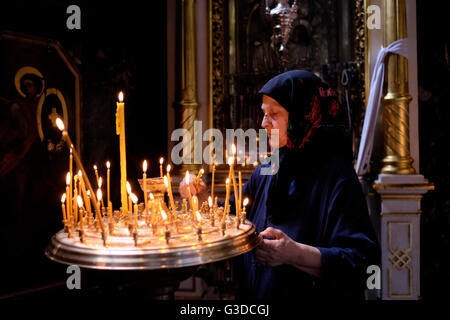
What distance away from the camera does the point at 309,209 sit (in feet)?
6.08

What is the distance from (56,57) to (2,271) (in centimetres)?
170

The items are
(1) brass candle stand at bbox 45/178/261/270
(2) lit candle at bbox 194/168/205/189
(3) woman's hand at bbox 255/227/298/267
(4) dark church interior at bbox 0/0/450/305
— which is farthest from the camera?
(4) dark church interior at bbox 0/0/450/305

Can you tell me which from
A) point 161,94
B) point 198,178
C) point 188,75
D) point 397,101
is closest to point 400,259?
point 397,101

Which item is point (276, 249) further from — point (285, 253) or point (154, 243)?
point (154, 243)

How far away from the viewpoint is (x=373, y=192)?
3646 millimetres

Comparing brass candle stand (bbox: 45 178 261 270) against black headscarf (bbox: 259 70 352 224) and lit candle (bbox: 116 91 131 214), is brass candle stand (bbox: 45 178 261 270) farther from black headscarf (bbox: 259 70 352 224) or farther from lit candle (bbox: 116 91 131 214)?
black headscarf (bbox: 259 70 352 224)

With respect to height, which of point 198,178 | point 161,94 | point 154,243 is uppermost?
point 161,94

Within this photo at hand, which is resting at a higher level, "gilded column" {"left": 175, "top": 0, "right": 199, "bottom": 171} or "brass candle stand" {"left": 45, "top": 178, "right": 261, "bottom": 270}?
"gilded column" {"left": 175, "top": 0, "right": 199, "bottom": 171}

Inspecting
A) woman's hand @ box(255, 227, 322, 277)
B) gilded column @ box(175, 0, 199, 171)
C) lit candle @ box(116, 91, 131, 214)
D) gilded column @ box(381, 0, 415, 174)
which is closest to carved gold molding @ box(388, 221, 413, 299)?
gilded column @ box(381, 0, 415, 174)

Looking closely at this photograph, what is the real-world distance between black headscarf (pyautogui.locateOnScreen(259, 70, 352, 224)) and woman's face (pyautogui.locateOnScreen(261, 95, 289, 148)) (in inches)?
1.0

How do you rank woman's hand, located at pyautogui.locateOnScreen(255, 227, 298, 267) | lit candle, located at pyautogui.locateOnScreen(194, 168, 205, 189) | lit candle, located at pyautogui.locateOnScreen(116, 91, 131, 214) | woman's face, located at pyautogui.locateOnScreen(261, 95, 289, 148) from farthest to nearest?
1. woman's face, located at pyautogui.locateOnScreen(261, 95, 289, 148)
2. lit candle, located at pyautogui.locateOnScreen(194, 168, 205, 189)
3. woman's hand, located at pyautogui.locateOnScreen(255, 227, 298, 267)
4. lit candle, located at pyautogui.locateOnScreen(116, 91, 131, 214)

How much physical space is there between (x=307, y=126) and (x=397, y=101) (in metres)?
1.92

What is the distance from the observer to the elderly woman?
1.66 meters

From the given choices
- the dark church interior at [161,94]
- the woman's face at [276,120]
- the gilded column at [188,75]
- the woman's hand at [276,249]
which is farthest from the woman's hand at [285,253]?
the gilded column at [188,75]
